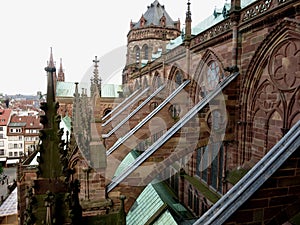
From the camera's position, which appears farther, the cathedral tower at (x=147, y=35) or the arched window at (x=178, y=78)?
the cathedral tower at (x=147, y=35)

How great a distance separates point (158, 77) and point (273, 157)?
12.7 metres

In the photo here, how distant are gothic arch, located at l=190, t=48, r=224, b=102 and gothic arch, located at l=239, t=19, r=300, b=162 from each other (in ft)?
5.50

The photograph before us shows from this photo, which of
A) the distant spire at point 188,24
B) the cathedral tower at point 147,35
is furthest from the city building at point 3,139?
the distant spire at point 188,24

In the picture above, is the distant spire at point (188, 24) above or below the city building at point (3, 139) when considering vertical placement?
above

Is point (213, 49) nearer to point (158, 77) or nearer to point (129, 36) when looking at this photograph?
point (158, 77)

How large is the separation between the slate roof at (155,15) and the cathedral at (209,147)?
60.7 ft

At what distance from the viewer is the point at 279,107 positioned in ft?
18.7

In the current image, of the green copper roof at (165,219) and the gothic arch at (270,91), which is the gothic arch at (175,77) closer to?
the gothic arch at (270,91)

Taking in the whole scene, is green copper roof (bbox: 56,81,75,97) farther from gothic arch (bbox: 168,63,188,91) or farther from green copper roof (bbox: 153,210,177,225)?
green copper roof (bbox: 153,210,177,225)

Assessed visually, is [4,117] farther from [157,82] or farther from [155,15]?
[157,82]

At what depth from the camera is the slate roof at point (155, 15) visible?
95.6 feet

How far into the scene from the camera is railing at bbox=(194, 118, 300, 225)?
10.2 feet

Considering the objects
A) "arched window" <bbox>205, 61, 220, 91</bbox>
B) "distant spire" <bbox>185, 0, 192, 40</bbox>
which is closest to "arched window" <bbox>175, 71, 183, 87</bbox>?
"distant spire" <bbox>185, 0, 192, 40</bbox>

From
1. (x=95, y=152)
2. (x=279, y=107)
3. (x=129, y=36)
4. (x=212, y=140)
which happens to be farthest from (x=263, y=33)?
(x=129, y=36)
